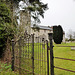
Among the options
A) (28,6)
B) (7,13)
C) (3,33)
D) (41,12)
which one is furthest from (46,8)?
(3,33)

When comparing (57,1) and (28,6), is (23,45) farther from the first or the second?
(57,1)

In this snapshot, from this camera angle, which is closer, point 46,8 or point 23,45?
point 23,45

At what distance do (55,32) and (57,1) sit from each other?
6620 mm

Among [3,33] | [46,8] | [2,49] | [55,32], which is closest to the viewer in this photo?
[3,33]

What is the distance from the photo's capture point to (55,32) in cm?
1384

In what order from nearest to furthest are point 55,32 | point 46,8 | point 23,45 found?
point 23,45, point 46,8, point 55,32

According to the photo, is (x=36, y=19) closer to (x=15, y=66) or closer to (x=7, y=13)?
(x=7, y=13)

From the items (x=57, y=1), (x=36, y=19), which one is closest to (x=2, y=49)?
(x=36, y=19)

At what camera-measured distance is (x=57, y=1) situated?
7992mm

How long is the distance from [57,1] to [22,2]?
3649 mm

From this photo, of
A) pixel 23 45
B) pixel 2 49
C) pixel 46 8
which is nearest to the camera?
pixel 23 45

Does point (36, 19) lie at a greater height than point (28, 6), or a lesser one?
lesser

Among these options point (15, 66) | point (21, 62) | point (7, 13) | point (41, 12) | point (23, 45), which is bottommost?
point (15, 66)

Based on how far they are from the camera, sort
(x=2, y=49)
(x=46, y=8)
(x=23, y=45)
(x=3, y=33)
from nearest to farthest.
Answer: (x=23, y=45), (x=3, y=33), (x=2, y=49), (x=46, y=8)
